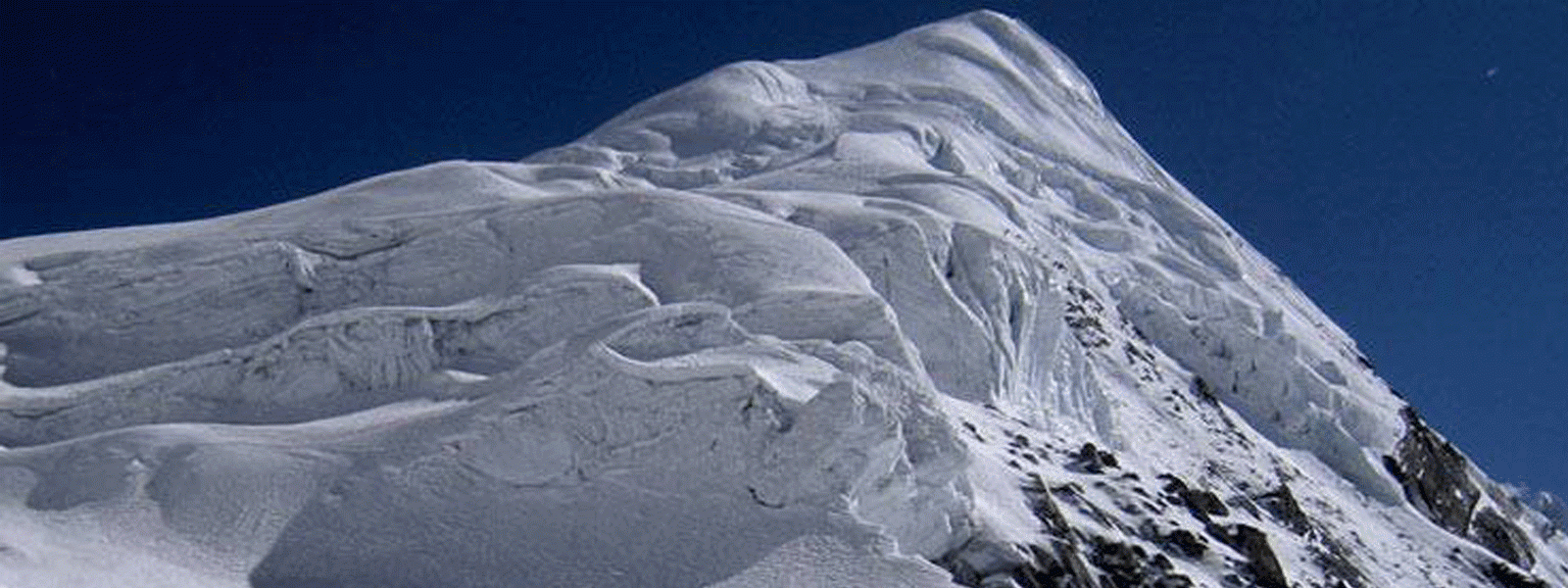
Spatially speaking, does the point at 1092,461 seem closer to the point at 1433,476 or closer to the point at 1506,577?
the point at 1506,577

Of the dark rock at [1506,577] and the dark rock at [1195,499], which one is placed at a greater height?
the dark rock at [1506,577]

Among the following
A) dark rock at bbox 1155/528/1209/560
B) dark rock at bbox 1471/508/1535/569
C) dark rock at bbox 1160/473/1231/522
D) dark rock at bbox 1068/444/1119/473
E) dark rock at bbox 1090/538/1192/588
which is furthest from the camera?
dark rock at bbox 1471/508/1535/569

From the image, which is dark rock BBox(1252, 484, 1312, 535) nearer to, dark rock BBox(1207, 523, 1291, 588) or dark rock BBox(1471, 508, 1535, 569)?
dark rock BBox(1207, 523, 1291, 588)

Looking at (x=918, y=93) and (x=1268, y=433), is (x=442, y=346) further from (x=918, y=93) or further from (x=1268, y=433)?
(x=918, y=93)

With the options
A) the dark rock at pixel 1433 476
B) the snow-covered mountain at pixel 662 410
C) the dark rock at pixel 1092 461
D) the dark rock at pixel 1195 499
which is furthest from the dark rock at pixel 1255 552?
the dark rock at pixel 1433 476

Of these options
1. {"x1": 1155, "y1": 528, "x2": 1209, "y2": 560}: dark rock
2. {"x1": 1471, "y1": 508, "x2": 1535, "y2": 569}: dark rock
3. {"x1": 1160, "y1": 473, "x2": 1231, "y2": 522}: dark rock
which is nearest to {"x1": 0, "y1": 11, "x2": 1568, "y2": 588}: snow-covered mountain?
{"x1": 1155, "y1": 528, "x2": 1209, "y2": 560}: dark rock

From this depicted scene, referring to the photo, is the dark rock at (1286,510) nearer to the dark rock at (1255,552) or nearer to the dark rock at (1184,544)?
the dark rock at (1255,552)
